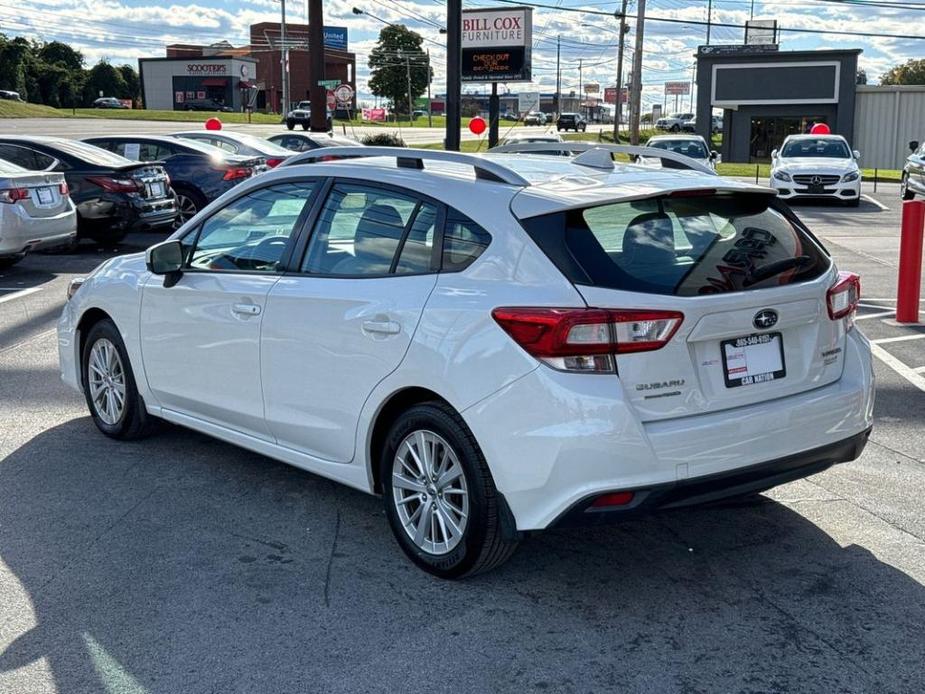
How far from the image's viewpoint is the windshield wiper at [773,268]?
4223 mm

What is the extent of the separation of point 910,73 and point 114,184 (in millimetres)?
122370

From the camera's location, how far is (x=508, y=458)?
398cm

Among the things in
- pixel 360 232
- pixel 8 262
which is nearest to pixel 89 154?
pixel 8 262

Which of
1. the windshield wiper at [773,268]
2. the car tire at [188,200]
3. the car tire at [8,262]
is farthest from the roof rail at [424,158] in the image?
the car tire at [188,200]

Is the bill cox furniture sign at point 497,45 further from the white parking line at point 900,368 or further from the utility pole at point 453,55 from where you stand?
the white parking line at point 900,368

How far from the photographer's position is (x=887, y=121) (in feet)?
172

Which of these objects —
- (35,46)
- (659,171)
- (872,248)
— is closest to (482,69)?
(872,248)

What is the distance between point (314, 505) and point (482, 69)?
32220mm

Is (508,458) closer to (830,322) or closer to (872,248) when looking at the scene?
(830,322)

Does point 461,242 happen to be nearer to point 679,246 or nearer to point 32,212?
point 679,246

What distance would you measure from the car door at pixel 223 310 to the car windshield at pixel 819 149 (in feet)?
75.7

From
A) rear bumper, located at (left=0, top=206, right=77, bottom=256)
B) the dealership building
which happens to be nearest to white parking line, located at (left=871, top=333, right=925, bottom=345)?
rear bumper, located at (left=0, top=206, right=77, bottom=256)

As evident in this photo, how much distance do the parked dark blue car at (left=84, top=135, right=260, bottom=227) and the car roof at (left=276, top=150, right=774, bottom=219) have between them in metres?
13.2

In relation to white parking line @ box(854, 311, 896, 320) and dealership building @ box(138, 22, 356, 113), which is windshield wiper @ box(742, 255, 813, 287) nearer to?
white parking line @ box(854, 311, 896, 320)
